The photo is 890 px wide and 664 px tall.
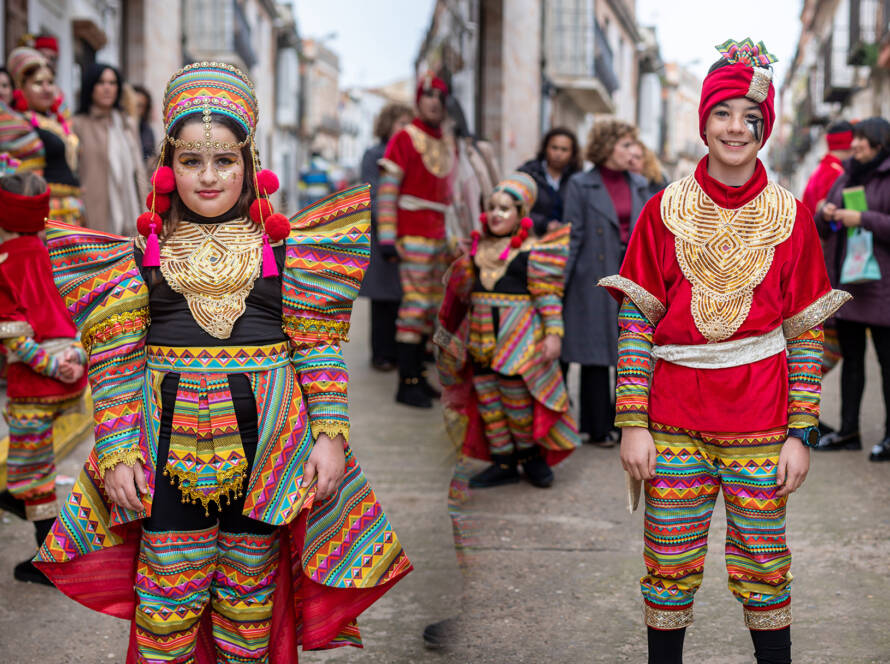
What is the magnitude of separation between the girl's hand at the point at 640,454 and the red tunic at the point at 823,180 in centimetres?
436

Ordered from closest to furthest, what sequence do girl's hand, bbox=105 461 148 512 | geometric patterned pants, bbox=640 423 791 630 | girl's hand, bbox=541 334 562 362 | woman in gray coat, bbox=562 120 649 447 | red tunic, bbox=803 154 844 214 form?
girl's hand, bbox=105 461 148 512, geometric patterned pants, bbox=640 423 791 630, girl's hand, bbox=541 334 562 362, woman in gray coat, bbox=562 120 649 447, red tunic, bbox=803 154 844 214

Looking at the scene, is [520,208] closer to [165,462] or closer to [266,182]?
[266,182]

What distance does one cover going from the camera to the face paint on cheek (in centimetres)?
277

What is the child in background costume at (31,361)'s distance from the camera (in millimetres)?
3984

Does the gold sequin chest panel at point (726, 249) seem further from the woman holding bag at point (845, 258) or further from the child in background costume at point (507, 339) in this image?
the woman holding bag at point (845, 258)

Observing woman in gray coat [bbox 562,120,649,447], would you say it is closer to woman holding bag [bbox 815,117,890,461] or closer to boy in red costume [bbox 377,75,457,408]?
woman holding bag [bbox 815,117,890,461]

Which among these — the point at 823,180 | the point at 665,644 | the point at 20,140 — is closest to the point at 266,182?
the point at 665,644

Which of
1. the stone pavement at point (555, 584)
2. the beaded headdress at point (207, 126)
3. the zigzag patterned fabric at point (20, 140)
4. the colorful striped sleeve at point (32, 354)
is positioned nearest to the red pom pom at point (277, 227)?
the beaded headdress at point (207, 126)

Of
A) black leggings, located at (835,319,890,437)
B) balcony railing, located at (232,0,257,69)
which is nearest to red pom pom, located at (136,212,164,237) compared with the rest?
black leggings, located at (835,319,890,437)

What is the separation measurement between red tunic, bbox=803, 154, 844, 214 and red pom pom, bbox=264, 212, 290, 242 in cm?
482

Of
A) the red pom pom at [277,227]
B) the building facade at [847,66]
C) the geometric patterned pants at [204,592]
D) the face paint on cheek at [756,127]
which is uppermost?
the building facade at [847,66]

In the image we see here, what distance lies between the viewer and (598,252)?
6.36 metres

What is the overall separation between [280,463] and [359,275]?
0.52m

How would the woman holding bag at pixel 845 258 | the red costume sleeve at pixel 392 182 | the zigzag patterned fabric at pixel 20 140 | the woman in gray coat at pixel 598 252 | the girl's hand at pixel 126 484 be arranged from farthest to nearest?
the red costume sleeve at pixel 392 182 → the woman in gray coat at pixel 598 252 → the woman holding bag at pixel 845 258 → the zigzag patterned fabric at pixel 20 140 → the girl's hand at pixel 126 484
